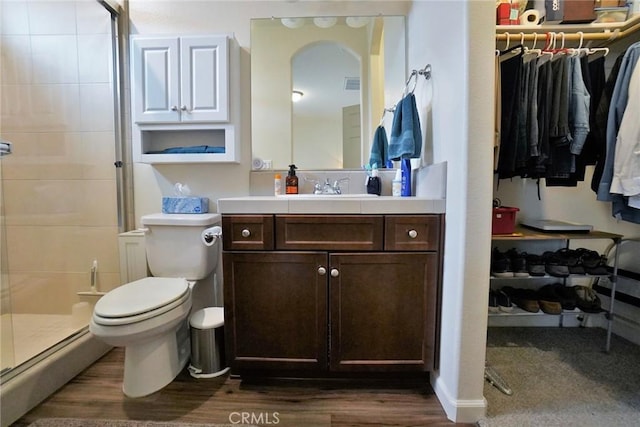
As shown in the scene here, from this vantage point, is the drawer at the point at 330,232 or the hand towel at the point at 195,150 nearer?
the drawer at the point at 330,232

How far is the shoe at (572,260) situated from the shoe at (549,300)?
22 cm

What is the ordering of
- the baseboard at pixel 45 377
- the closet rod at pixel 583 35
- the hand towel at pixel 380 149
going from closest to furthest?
the baseboard at pixel 45 377 → the closet rod at pixel 583 35 → the hand towel at pixel 380 149

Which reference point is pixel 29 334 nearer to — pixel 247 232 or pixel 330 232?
pixel 247 232

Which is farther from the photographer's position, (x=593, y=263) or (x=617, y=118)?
(x=593, y=263)

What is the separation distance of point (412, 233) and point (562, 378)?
3.57ft

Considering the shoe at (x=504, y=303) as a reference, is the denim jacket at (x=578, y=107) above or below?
above

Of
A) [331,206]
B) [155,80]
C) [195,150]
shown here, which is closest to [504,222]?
[331,206]

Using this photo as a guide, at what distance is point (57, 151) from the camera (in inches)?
69.5

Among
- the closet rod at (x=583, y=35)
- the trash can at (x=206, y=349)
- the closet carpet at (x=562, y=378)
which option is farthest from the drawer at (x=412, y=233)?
the closet rod at (x=583, y=35)

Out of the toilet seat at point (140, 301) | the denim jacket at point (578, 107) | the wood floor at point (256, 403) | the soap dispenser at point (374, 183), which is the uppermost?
the denim jacket at point (578, 107)

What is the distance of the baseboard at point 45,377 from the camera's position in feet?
3.84

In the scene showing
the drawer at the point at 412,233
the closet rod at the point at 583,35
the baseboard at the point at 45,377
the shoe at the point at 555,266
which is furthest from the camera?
the shoe at the point at 555,266

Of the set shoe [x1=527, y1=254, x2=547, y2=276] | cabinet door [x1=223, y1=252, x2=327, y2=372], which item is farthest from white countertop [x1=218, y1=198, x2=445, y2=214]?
shoe [x1=527, y1=254, x2=547, y2=276]

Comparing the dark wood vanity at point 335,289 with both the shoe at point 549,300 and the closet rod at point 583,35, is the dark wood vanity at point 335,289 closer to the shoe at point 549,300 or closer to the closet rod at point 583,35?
the shoe at point 549,300
